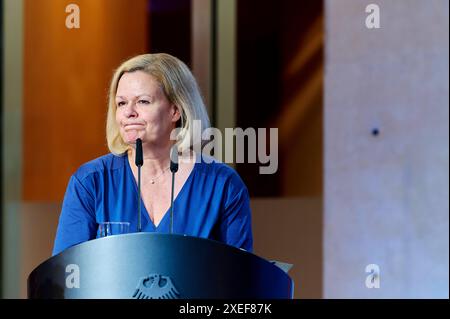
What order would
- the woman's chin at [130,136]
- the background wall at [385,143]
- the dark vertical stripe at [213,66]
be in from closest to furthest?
the woman's chin at [130,136]
the dark vertical stripe at [213,66]
the background wall at [385,143]

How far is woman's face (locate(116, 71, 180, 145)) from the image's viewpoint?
1.52 metres

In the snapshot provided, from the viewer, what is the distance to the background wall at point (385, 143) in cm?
338

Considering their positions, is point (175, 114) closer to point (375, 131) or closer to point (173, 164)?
point (173, 164)

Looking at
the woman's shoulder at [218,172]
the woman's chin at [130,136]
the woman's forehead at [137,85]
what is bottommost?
the woman's shoulder at [218,172]

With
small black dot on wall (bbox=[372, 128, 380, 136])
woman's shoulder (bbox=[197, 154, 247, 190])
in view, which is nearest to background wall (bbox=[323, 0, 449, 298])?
small black dot on wall (bbox=[372, 128, 380, 136])

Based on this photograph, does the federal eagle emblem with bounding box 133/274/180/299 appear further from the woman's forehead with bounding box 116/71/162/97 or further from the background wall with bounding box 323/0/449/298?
the background wall with bounding box 323/0/449/298

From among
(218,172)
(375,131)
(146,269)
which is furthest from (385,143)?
(146,269)

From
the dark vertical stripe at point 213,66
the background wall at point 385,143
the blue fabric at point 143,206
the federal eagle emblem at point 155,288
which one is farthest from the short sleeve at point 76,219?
the background wall at point 385,143

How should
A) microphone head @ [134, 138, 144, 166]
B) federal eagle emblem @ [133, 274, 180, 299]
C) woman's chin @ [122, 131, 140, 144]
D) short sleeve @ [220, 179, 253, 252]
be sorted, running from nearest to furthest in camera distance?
1. federal eagle emblem @ [133, 274, 180, 299]
2. microphone head @ [134, 138, 144, 166]
3. woman's chin @ [122, 131, 140, 144]
4. short sleeve @ [220, 179, 253, 252]

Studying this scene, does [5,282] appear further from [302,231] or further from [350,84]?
[350,84]

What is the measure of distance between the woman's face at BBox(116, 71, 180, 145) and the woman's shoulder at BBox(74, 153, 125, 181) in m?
0.08

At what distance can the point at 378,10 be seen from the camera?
344cm

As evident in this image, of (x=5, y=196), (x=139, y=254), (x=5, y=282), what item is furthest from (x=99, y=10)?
(x=139, y=254)

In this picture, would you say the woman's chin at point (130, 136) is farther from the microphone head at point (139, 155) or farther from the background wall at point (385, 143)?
the background wall at point (385, 143)
